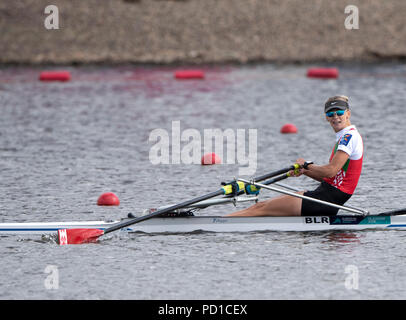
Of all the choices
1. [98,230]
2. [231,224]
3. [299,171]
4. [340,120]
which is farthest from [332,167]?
[98,230]

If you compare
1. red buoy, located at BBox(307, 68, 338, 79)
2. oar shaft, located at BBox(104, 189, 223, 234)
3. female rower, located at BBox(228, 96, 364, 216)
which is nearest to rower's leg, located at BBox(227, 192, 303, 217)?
female rower, located at BBox(228, 96, 364, 216)

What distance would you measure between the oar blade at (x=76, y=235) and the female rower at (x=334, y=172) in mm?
2047

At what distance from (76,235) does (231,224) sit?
77.8 inches

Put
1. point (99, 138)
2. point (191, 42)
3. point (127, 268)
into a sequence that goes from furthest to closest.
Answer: point (191, 42)
point (99, 138)
point (127, 268)

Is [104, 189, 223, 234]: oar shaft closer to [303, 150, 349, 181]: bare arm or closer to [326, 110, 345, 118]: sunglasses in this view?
[303, 150, 349, 181]: bare arm

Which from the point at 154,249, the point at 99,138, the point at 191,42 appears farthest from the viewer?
the point at 191,42

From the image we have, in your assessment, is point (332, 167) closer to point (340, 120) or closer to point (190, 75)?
point (340, 120)

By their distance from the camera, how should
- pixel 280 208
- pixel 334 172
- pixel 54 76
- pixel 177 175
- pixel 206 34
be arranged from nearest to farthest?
pixel 334 172 → pixel 280 208 → pixel 177 175 → pixel 54 76 → pixel 206 34

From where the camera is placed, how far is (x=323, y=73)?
28.7 meters

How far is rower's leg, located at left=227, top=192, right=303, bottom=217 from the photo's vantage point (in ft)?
36.3
